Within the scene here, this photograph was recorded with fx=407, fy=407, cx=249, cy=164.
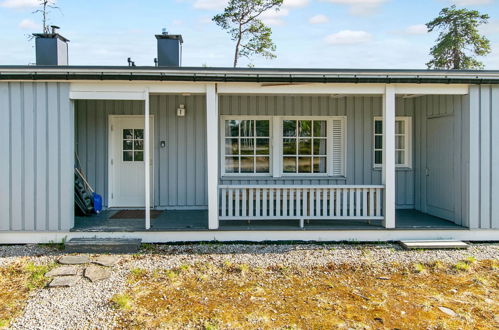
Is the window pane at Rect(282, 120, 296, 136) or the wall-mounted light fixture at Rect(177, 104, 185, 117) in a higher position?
the wall-mounted light fixture at Rect(177, 104, 185, 117)

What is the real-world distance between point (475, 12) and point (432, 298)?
24.8 meters

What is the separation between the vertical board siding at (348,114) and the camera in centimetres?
776

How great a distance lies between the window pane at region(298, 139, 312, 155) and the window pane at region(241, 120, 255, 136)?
97 cm

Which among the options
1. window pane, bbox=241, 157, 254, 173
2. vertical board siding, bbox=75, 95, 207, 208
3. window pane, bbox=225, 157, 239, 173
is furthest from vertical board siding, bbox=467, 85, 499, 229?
vertical board siding, bbox=75, 95, 207, 208

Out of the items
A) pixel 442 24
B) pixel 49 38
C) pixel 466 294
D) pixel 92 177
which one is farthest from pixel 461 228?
pixel 442 24

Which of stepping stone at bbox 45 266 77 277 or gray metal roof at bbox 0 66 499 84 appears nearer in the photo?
stepping stone at bbox 45 266 77 277

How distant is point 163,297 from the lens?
4047 mm

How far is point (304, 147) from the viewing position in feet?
26.1

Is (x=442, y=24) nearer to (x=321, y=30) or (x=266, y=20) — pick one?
(x=321, y=30)

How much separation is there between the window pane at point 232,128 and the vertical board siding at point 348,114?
20cm

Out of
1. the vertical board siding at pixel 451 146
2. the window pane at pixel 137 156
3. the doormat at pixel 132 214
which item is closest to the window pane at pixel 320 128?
the vertical board siding at pixel 451 146

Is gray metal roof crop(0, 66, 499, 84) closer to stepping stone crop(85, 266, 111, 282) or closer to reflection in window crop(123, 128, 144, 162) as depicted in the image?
reflection in window crop(123, 128, 144, 162)

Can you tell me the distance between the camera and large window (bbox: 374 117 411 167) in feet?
26.4

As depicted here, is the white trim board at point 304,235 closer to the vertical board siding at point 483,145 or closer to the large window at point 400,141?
the vertical board siding at point 483,145
